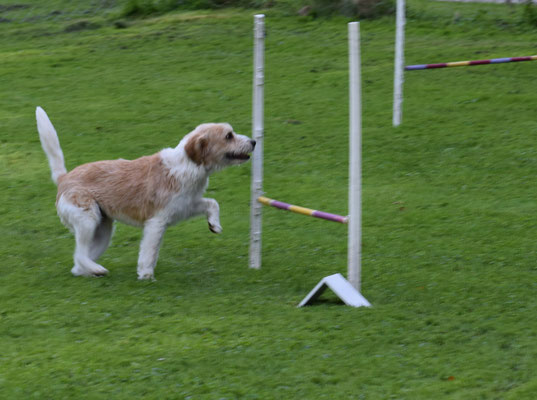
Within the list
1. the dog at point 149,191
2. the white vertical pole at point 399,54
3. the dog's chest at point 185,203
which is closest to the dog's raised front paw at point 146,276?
the dog at point 149,191

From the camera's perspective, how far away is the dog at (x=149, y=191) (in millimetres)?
6734

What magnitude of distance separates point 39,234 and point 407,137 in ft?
16.5

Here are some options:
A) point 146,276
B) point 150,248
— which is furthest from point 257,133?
point 146,276

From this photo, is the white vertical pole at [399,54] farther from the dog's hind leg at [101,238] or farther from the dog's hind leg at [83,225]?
the dog's hind leg at [83,225]

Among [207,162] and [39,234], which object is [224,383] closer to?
[207,162]

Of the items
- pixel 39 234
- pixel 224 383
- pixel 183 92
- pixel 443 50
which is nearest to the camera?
pixel 224 383

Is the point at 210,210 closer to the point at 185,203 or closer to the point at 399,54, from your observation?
the point at 185,203

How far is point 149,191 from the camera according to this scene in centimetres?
677

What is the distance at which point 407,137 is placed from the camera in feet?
36.7

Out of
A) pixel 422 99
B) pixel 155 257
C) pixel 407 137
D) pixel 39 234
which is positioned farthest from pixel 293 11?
pixel 155 257

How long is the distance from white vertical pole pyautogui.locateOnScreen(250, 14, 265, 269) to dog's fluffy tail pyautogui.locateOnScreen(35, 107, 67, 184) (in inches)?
63.3

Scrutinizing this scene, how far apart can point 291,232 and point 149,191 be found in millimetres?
1850

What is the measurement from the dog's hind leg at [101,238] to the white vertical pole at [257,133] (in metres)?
1.21

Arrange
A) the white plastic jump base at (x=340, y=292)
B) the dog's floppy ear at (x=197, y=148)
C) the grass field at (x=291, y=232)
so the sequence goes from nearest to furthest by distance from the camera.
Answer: the grass field at (x=291, y=232)
the white plastic jump base at (x=340, y=292)
the dog's floppy ear at (x=197, y=148)
